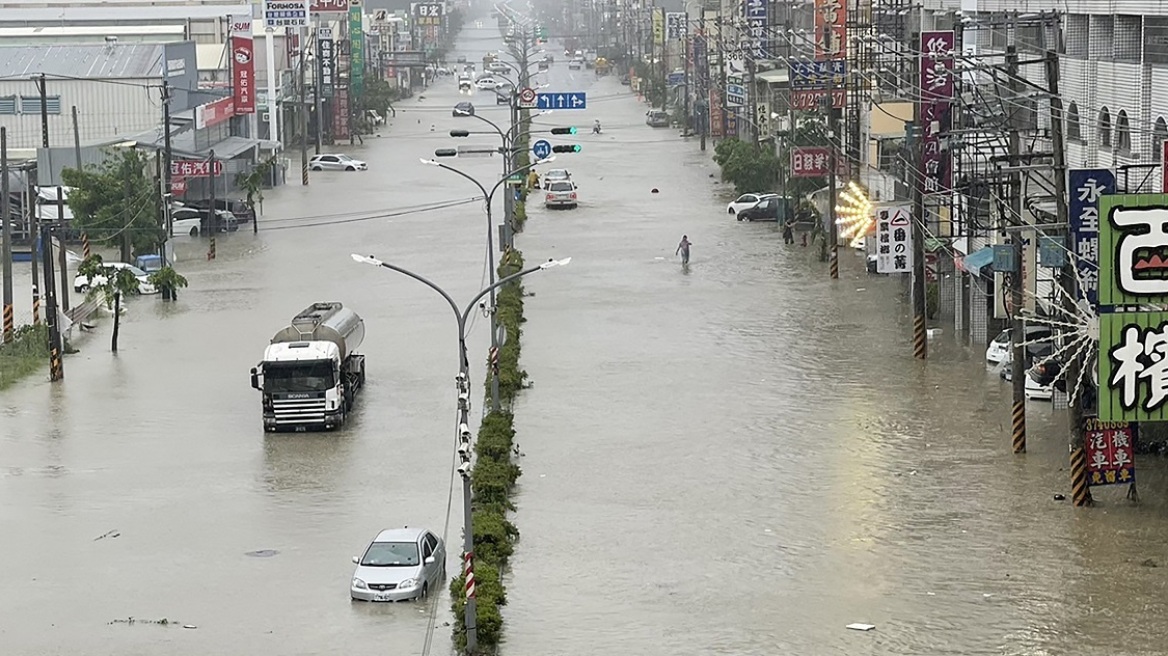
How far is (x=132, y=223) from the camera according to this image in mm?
61312

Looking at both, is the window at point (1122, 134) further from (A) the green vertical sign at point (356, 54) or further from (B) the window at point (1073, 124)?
(A) the green vertical sign at point (356, 54)

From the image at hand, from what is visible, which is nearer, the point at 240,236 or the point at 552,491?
the point at 552,491

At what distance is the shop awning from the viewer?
43.9m

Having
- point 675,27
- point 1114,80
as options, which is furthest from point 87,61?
point 675,27

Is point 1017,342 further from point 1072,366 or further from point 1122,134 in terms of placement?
point 1122,134

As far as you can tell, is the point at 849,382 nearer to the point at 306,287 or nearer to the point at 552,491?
the point at 552,491

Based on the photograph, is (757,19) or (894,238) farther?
(757,19)

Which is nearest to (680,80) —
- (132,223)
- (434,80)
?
(434,80)

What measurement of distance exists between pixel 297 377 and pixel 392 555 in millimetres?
11284

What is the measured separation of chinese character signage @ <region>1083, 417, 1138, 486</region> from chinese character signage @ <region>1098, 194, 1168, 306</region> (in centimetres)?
664

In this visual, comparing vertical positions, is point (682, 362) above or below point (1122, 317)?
below

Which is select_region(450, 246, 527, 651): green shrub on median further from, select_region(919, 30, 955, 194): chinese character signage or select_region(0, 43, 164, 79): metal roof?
select_region(0, 43, 164, 79): metal roof

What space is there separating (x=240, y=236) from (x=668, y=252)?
614 inches

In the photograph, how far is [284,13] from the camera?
99250 mm
